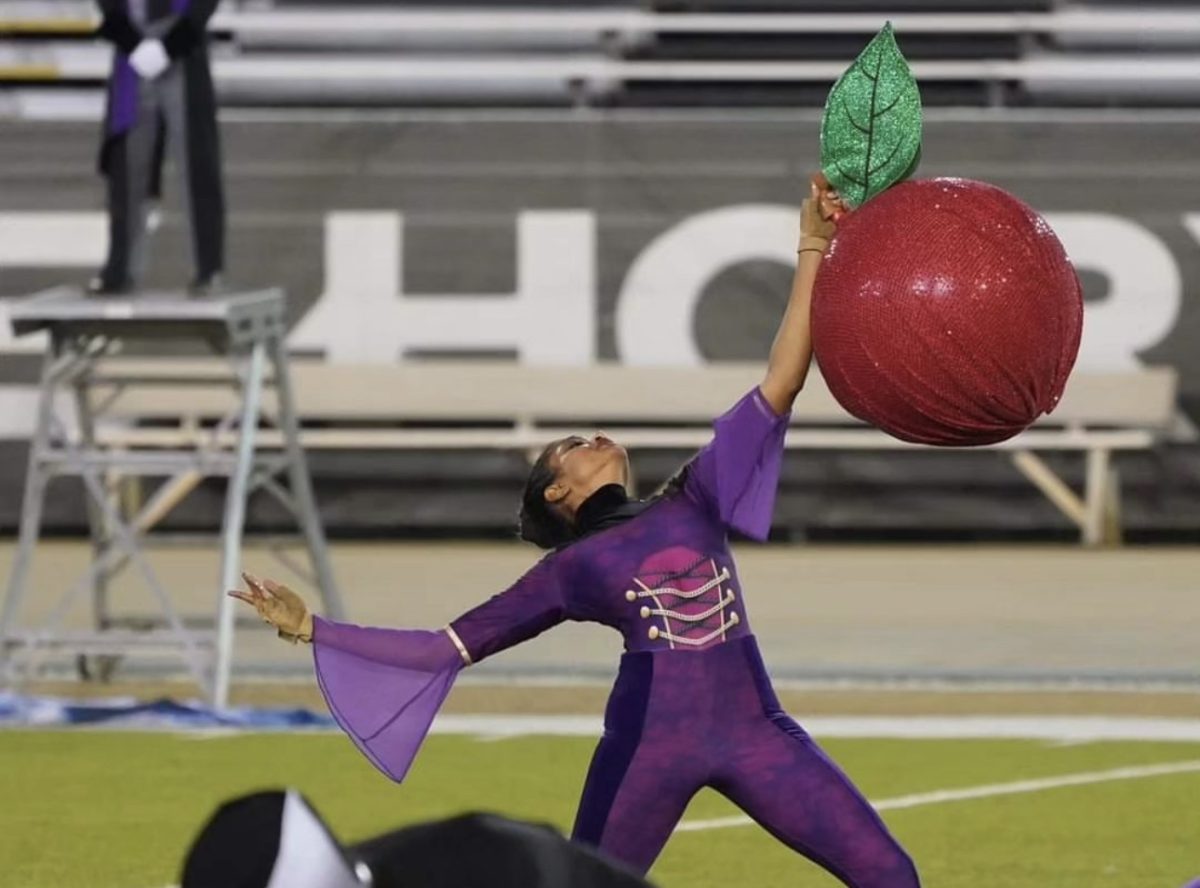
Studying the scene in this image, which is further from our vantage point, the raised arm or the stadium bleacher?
the stadium bleacher

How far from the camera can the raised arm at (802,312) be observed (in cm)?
493

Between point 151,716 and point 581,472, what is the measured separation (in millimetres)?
4697

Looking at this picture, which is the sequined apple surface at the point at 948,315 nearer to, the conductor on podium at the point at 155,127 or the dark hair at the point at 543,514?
the dark hair at the point at 543,514

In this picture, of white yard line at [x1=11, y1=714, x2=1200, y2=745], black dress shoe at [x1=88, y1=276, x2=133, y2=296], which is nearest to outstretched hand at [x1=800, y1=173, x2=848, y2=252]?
white yard line at [x1=11, y1=714, x2=1200, y2=745]

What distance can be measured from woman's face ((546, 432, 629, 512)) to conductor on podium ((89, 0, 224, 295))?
509 cm

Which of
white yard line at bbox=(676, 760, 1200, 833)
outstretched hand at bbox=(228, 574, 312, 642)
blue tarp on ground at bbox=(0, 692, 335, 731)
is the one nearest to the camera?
outstretched hand at bbox=(228, 574, 312, 642)

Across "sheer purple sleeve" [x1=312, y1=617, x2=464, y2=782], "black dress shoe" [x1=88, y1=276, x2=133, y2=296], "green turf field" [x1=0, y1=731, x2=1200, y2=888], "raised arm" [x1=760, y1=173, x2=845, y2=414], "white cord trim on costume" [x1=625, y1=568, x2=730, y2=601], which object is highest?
"raised arm" [x1=760, y1=173, x2=845, y2=414]

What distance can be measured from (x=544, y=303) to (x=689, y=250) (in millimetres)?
942

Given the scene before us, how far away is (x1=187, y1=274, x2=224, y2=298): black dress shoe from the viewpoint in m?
9.88

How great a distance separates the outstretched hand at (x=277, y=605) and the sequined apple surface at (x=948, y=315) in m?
1.13

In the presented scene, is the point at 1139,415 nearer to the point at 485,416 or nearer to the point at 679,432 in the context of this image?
the point at 679,432

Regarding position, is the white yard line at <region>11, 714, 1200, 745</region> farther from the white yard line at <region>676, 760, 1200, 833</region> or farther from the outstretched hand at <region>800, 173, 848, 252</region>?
the outstretched hand at <region>800, 173, 848, 252</region>

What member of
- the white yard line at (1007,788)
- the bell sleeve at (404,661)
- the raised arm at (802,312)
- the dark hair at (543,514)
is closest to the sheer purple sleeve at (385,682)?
the bell sleeve at (404,661)

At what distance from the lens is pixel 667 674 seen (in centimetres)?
503
